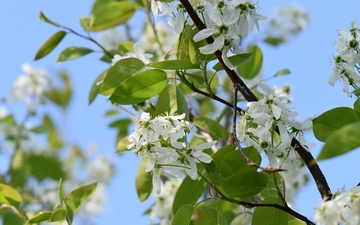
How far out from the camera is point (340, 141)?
2.24ft

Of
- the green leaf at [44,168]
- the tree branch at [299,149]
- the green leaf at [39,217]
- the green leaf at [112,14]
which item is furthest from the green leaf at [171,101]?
the green leaf at [44,168]

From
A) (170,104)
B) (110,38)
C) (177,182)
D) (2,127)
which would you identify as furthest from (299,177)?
(110,38)

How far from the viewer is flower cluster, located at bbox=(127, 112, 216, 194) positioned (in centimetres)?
107

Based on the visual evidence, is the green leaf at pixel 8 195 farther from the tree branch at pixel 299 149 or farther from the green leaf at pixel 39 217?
the tree branch at pixel 299 149

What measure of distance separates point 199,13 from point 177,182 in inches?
38.0

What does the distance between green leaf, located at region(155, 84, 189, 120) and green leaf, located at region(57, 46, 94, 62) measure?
64 centimetres

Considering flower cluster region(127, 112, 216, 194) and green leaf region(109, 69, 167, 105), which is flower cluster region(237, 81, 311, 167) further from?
green leaf region(109, 69, 167, 105)

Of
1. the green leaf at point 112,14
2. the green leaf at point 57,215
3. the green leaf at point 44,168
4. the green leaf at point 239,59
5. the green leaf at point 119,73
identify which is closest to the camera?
the green leaf at point 239,59

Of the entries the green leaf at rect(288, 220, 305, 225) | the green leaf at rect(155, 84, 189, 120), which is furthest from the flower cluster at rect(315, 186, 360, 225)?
the green leaf at rect(155, 84, 189, 120)

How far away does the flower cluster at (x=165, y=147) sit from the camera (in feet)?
3.50

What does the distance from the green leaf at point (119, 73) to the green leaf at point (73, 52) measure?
0.63 metres

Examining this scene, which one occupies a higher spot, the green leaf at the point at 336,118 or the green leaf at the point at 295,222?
the green leaf at the point at 336,118

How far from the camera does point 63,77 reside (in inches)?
150

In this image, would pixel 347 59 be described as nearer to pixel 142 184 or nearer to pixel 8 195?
pixel 142 184
